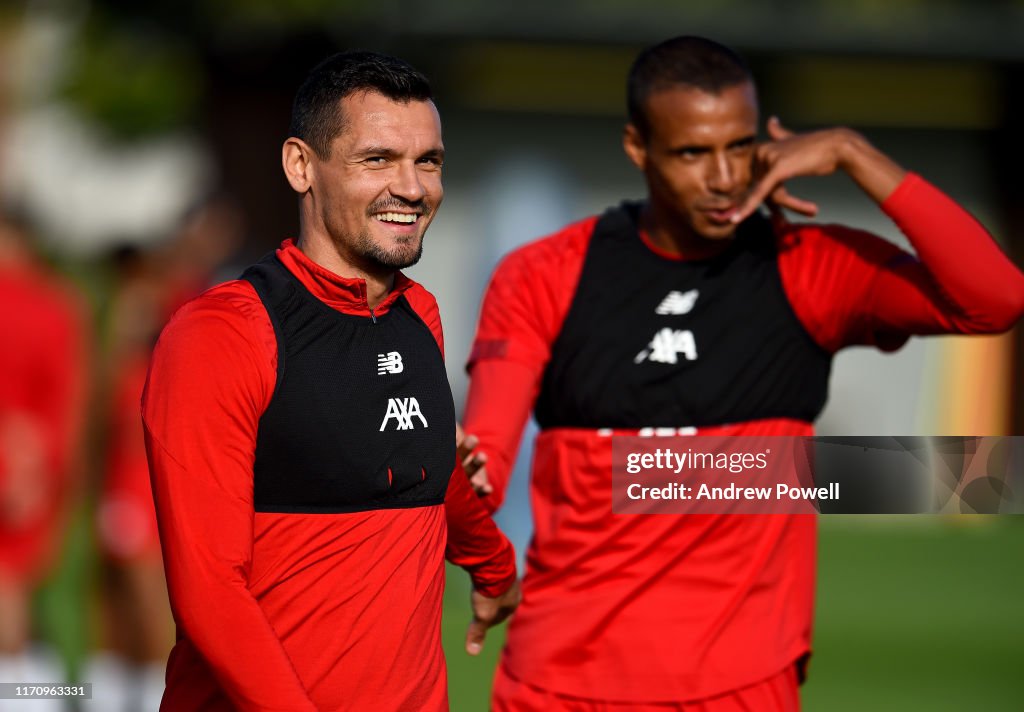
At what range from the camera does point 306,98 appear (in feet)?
10.6

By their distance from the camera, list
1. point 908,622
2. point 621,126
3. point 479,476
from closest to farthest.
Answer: point 479,476 < point 908,622 < point 621,126

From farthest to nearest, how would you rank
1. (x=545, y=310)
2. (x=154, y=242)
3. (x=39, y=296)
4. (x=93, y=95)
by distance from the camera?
(x=93, y=95), (x=154, y=242), (x=39, y=296), (x=545, y=310)

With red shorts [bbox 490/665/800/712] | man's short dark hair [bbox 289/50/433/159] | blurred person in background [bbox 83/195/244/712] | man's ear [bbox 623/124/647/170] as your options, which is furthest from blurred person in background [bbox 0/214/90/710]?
man's short dark hair [bbox 289/50/433/159]

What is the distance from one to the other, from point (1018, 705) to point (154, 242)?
575cm

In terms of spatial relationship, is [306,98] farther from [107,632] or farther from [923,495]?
[107,632]

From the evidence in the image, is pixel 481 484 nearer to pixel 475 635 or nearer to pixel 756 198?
pixel 475 635

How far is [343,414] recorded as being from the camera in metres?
3.02

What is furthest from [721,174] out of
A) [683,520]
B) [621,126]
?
[621,126]

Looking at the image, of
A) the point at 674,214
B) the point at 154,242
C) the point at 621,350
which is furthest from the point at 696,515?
the point at 154,242

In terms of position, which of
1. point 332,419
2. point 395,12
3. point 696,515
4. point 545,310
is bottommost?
point 696,515

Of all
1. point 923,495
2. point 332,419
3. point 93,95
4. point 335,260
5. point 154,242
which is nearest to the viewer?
point 332,419

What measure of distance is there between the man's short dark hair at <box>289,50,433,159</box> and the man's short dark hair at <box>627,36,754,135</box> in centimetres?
138

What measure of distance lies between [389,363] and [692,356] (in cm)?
140

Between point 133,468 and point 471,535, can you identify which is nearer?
point 471,535
